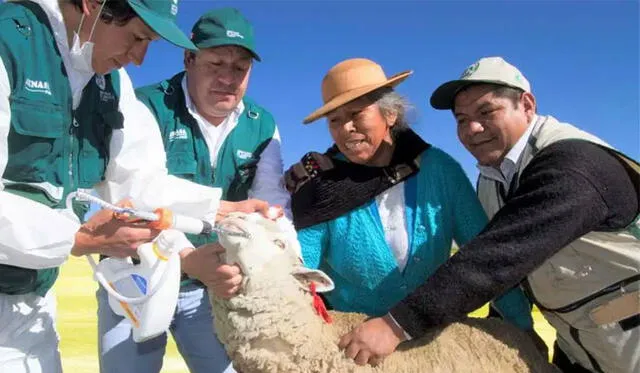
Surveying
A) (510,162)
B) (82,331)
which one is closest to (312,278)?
(510,162)

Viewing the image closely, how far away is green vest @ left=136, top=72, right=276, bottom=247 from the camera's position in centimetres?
362

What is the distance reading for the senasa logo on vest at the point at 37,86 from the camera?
7.80 ft

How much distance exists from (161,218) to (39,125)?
636mm

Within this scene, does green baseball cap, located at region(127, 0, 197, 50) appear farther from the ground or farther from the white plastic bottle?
the ground

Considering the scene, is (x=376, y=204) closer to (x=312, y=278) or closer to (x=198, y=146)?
(x=312, y=278)

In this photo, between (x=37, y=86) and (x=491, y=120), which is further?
(x=491, y=120)

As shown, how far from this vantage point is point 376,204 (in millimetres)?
3406

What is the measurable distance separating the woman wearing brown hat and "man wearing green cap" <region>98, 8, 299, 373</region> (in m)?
0.36

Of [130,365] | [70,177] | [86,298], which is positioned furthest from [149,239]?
[86,298]

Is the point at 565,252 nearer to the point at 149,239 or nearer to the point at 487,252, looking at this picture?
the point at 487,252

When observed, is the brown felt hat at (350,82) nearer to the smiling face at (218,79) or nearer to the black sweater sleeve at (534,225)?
the smiling face at (218,79)

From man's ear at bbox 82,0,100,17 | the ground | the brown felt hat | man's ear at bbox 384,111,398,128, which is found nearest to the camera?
man's ear at bbox 82,0,100,17

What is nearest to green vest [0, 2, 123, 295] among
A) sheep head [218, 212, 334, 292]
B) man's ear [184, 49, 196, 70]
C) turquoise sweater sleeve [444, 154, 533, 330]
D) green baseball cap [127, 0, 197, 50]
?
green baseball cap [127, 0, 197, 50]

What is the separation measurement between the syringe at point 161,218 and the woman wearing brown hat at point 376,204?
32.7 inches
